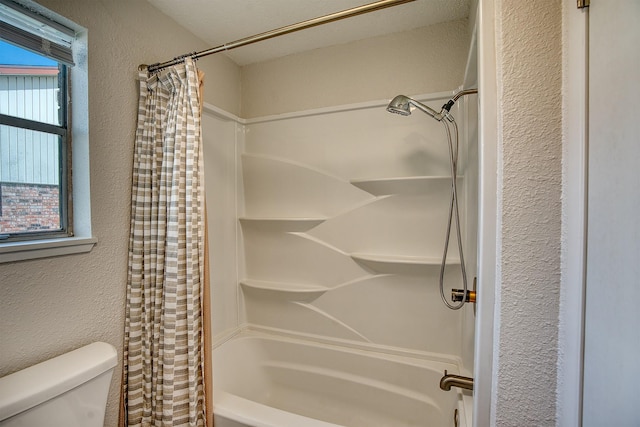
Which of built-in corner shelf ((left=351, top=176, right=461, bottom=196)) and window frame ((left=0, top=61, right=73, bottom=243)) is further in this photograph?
built-in corner shelf ((left=351, top=176, right=461, bottom=196))

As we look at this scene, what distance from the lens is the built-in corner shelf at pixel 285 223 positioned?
1840 mm

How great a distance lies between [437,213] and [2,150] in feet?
6.44

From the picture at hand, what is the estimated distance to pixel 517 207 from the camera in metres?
0.68

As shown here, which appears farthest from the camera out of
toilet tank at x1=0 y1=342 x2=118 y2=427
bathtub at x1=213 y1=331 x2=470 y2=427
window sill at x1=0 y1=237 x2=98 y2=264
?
bathtub at x1=213 y1=331 x2=470 y2=427

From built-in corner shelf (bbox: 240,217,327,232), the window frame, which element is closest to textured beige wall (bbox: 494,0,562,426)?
built-in corner shelf (bbox: 240,217,327,232)

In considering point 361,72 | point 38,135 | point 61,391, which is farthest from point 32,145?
point 361,72

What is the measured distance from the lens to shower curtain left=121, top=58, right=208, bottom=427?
1.14 m

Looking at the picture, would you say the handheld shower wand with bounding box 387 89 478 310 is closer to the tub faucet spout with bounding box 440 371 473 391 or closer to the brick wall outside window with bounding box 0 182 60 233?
the tub faucet spout with bounding box 440 371 473 391

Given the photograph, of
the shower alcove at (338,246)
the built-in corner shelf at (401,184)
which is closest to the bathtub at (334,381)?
the shower alcove at (338,246)

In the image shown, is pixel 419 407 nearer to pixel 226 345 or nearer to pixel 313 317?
pixel 313 317

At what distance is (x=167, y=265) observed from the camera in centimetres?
115

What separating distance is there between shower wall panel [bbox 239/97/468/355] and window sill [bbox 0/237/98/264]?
1.01 m

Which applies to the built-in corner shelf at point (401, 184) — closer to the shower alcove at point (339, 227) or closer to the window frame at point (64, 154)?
the shower alcove at point (339, 227)

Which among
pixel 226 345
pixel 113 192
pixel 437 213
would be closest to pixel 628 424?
pixel 437 213
